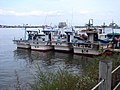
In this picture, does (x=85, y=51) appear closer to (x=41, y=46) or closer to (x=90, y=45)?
(x=90, y=45)

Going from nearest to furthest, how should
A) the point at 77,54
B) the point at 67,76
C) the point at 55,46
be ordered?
the point at 67,76, the point at 77,54, the point at 55,46

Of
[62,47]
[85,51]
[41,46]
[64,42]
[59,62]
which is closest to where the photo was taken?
[59,62]

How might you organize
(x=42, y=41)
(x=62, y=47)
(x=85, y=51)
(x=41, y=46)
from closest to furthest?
(x=85, y=51) < (x=62, y=47) < (x=41, y=46) < (x=42, y=41)

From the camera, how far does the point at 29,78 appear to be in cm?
2080

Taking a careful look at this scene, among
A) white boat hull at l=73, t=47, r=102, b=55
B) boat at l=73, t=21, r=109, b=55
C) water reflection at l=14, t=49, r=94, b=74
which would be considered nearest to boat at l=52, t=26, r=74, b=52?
water reflection at l=14, t=49, r=94, b=74

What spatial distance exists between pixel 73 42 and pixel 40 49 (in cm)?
622

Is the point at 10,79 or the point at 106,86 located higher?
the point at 106,86

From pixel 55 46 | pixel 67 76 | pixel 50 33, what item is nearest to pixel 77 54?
pixel 55 46

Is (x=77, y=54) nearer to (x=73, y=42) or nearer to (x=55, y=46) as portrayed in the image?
(x=73, y=42)

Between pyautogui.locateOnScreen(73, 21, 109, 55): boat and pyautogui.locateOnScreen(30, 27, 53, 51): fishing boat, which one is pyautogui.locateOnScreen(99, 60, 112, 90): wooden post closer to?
pyautogui.locateOnScreen(73, 21, 109, 55): boat

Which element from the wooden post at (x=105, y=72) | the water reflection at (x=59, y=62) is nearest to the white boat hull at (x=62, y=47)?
the water reflection at (x=59, y=62)

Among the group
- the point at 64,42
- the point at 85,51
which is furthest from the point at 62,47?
the point at 85,51

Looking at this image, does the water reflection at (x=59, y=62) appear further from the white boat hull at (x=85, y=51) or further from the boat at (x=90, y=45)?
the boat at (x=90, y=45)

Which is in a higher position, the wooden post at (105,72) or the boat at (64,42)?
the wooden post at (105,72)
